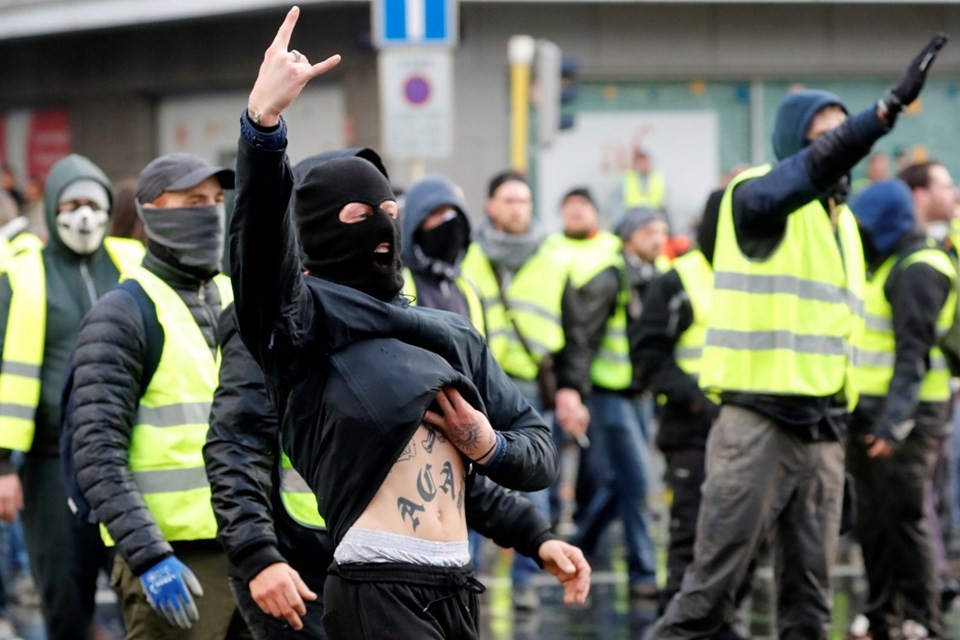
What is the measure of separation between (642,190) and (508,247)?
34.0ft

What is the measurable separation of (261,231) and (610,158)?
17.7 metres

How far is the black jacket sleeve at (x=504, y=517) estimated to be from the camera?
4695mm

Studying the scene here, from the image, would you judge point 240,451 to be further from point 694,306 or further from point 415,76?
point 415,76

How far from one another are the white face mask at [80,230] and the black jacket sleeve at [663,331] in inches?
121

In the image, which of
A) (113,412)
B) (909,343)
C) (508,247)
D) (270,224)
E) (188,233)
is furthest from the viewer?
(508,247)

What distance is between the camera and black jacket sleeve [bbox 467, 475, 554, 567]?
4.70m

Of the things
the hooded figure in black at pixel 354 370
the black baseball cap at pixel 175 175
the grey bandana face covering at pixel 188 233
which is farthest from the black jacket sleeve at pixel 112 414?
the hooded figure in black at pixel 354 370

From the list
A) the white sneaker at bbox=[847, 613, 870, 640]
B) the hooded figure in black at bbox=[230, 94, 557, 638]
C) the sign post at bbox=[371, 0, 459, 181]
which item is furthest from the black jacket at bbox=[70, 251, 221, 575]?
the sign post at bbox=[371, 0, 459, 181]

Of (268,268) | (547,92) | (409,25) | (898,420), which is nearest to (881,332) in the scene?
(898,420)

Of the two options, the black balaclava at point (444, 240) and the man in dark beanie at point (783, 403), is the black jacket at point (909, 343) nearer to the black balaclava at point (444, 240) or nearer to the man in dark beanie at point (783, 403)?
the man in dark beanie at point (783, 403)

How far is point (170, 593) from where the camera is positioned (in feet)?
17.6

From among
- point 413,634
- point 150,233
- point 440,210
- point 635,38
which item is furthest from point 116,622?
Result: point 635,38

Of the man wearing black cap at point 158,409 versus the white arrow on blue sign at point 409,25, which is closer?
the man wearing black cap at point 158,409

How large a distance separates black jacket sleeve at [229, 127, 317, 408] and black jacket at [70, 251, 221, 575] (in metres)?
1.43
